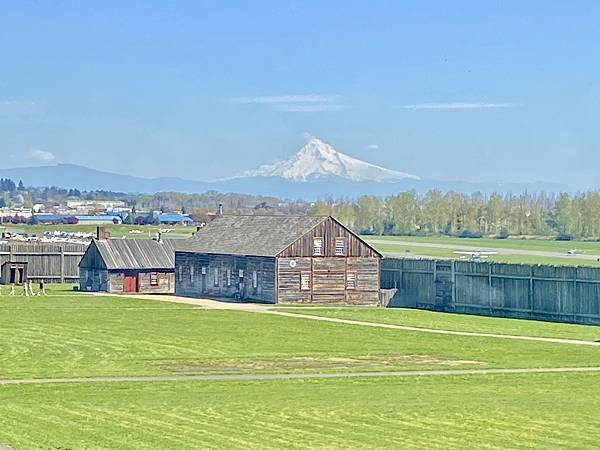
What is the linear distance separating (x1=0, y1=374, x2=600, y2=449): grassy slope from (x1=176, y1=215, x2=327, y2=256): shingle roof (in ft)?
137

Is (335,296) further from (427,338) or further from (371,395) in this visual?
(371,395)

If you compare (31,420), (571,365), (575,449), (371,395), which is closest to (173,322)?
(571,365)

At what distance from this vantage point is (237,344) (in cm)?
5078

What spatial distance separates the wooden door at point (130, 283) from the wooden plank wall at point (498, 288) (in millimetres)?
17352

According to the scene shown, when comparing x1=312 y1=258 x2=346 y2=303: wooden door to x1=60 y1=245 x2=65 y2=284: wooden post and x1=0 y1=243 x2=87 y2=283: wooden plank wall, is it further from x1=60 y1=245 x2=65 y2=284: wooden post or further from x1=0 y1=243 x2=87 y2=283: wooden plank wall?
x1=60 y1=245 x2=65 y2=284: wooden post

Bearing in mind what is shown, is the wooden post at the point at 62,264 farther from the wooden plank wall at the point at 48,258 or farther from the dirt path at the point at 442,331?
the dirt path at the point at 442,331

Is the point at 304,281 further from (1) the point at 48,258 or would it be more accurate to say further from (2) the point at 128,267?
(1) the point at 48,258

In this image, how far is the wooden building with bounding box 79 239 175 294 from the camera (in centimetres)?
8969

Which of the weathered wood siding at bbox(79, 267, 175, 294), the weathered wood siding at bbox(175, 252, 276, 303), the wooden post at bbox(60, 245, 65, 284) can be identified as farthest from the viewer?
the wooden post at bbox(60, 245, 65, 284)

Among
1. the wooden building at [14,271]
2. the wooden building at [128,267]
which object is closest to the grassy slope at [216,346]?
the wooden building at [128,267]

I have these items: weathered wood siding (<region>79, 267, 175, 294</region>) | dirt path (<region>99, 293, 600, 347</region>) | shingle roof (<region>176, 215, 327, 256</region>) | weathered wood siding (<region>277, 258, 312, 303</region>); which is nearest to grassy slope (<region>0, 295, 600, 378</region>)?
dirt path (<region>99, 293, 600, 347</region>)

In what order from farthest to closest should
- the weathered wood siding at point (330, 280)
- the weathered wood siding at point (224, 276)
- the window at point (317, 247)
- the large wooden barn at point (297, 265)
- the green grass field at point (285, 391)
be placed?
1. the window at point (317, 247)
2. the weathered wood siding at point (224, 276)
3. the large wooden barn at point (297, 265)
4. the weathered wood siding at point (330, 280)
5. the green grass field at point (285, 391)

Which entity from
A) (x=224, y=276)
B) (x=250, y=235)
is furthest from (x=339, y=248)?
(x=224, y=276)

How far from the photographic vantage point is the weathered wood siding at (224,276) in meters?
79.5
